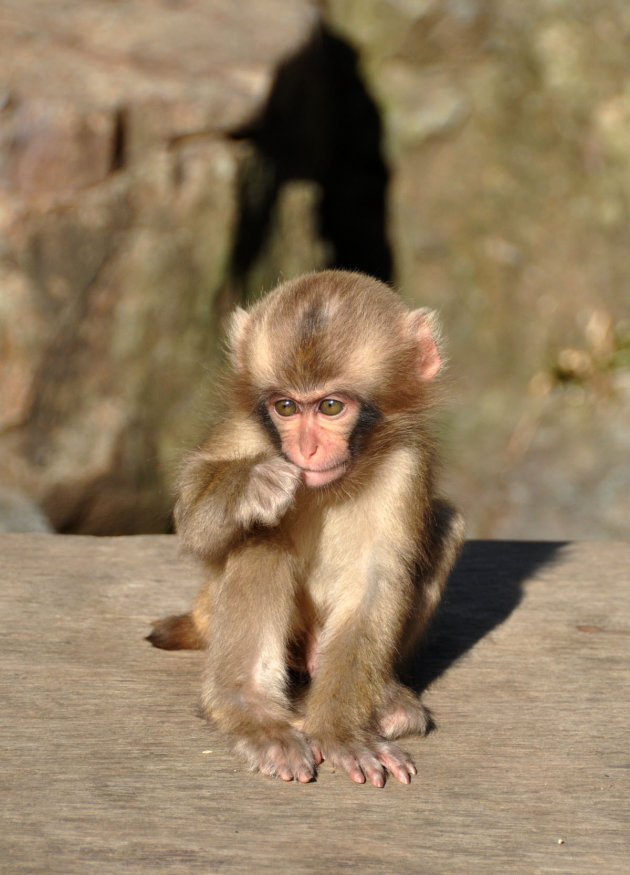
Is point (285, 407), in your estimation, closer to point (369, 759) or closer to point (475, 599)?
point (369, 759)

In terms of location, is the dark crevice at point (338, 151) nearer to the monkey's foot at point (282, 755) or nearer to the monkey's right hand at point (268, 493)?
the monkey's right hand at point (268, 493)

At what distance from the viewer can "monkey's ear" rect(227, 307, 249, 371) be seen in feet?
12.4

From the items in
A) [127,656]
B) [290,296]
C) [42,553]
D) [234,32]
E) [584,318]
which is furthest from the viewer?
[584,318]

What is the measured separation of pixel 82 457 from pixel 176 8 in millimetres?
3316

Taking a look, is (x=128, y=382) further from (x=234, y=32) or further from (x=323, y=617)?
(x=323, y=617)

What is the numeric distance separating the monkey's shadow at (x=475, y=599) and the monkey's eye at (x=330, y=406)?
92cm

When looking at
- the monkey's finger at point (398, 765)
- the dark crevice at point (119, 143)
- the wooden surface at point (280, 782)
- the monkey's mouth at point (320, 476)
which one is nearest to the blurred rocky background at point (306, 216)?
the dark crevice at point (119, 143)

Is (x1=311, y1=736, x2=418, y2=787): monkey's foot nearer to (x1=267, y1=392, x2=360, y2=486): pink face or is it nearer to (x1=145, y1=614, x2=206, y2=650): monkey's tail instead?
(x1=267, y1=392, x2=360, y2=486): pink face

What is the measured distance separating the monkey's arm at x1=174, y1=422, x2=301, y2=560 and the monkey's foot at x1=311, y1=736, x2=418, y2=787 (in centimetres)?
64

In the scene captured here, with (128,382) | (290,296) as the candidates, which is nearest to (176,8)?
(128,382)

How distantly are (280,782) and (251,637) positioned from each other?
49cm

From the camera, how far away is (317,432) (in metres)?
3.46

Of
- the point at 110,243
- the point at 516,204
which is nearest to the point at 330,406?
the point at 110,243

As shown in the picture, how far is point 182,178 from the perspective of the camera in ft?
24.8
